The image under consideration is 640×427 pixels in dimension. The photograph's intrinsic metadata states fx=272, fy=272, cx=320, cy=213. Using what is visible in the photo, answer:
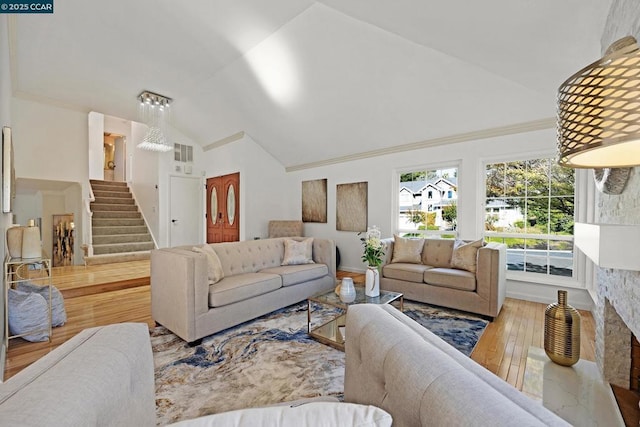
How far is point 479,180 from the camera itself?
3.81 m

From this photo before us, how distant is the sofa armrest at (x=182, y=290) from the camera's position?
2.32m

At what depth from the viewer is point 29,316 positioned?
243cm

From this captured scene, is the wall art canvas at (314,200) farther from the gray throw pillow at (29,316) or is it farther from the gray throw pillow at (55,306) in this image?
the gray throw pillow at (29,316)

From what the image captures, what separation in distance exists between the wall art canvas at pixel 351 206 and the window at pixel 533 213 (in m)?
1.97

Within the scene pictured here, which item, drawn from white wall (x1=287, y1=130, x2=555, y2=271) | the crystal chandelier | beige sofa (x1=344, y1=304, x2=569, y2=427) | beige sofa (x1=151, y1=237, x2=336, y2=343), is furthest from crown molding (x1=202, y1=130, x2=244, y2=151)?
beige sofa (x1=344, y1=304, x2=569, y2=427)

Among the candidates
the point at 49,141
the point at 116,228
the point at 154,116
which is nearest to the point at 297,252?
the point at 154,116

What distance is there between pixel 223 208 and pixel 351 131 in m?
3.39

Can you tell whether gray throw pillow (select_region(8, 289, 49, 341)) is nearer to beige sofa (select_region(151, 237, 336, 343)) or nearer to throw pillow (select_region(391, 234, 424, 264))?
beige sofa (select_region(151, 237, 336, 343))

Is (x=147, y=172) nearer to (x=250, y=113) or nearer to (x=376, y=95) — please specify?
(x=250, y=113)

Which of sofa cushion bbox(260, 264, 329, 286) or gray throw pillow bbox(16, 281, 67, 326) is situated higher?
sofa cushion bbox(260, 264, 329, 286)

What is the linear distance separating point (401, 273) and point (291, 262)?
4.72 ft

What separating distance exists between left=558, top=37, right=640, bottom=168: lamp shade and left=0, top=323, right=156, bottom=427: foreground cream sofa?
120cm

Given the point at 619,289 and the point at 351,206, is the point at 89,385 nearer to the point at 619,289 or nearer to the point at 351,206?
the point at 619,289

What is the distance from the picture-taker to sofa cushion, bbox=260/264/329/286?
3173mm
